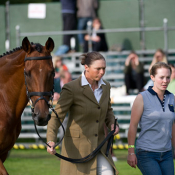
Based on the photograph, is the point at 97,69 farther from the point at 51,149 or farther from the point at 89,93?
the point at 51,149

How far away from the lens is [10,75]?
512 centimetres

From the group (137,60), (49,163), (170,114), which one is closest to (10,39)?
(137,60)

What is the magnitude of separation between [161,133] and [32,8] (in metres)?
8.90

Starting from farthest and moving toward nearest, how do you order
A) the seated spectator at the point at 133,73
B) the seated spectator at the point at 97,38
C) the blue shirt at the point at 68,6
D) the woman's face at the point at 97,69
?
1. the blue shirt at the point at 68,6
2. the seated spectator at the point at 97,38
3. the seated spectator at the point at 133,73
4. the woman's face at the point at 97,69

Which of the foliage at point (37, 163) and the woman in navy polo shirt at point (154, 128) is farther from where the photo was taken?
the foliage at point (37, 163)

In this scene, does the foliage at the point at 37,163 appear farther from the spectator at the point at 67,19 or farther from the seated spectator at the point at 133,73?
the spectator at the point at 67,19

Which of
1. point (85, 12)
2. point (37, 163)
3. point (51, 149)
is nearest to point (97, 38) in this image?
point (85, 12)

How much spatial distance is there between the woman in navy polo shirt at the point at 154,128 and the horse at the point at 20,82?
3.29 ft

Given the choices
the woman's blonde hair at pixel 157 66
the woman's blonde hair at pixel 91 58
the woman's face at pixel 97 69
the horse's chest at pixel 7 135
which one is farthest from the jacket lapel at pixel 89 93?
the horse's chest at pixel 7 135

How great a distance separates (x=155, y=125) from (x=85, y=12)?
8086mm

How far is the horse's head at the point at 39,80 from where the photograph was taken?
438 centimetres

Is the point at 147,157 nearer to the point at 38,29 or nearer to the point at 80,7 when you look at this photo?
the point at 80,7

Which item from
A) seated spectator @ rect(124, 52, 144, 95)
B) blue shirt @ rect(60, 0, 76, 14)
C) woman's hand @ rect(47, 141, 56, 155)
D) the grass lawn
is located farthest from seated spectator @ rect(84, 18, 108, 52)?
woman's hand @ rect(47, 141, 56, 155)

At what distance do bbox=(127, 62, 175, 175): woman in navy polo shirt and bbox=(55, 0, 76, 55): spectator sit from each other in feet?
25.4
